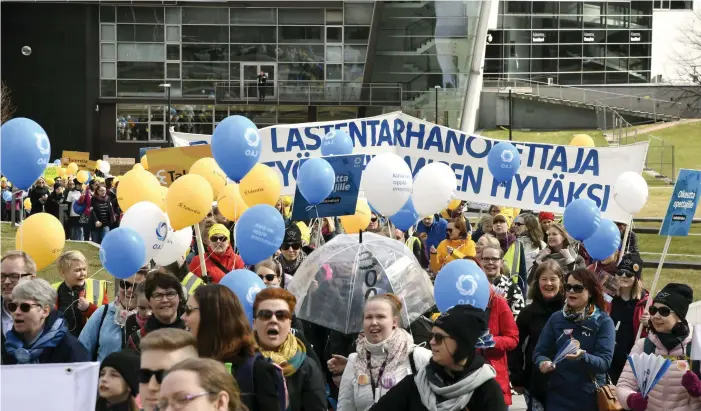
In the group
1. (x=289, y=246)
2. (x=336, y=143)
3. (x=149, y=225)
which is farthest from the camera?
(x=336, y=143)

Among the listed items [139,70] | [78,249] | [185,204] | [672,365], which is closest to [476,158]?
[185,204]

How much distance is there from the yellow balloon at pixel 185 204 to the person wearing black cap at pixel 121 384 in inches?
154

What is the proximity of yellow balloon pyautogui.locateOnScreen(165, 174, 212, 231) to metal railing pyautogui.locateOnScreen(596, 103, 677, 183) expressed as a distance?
3578 cm

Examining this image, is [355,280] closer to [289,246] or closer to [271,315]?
[289,246]

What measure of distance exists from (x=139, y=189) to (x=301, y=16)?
4923 cm

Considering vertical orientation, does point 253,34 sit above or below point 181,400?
above

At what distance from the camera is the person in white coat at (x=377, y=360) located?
21.8ft

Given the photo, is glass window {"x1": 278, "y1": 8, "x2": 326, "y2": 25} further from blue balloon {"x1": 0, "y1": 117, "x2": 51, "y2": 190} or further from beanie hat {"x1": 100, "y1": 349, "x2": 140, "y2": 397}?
beanie hat {"x1": 100, "y1": 349, "x2": 140, "y2": 397}

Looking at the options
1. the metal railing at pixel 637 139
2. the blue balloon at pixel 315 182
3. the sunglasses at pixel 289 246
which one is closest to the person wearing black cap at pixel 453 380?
the sunglasses at pixel 289 246

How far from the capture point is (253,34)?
5978 cm

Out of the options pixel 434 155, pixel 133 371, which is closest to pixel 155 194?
pixel 434 155

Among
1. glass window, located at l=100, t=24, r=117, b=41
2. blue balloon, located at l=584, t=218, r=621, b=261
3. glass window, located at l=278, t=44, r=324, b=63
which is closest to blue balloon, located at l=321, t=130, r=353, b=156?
blue balloon, located at l=584, t=218, r=621, b=261

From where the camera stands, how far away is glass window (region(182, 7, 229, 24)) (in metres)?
59.2

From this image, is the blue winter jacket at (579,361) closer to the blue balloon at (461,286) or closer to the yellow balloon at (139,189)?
the blue balloon at (461,286)
